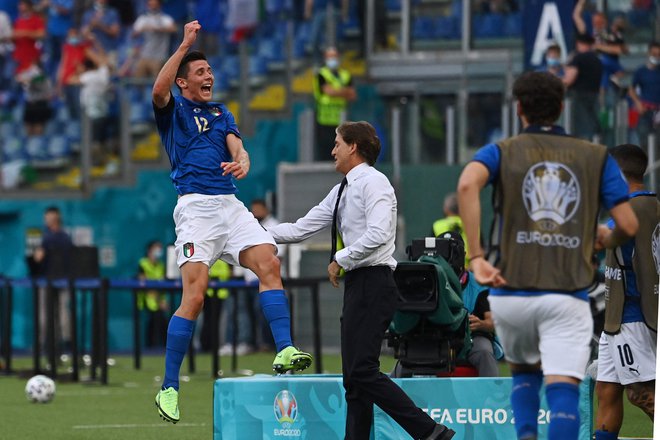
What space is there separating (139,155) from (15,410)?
1073cm

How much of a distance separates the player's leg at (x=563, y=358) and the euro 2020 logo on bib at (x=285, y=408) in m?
2.53

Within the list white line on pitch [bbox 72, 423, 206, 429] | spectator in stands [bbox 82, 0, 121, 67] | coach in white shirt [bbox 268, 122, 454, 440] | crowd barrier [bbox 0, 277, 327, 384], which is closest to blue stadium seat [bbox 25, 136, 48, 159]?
spectator in stands [bbox 82, 0, 121, 67]

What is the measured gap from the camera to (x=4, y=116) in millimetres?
24281

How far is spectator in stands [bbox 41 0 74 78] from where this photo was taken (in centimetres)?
2520

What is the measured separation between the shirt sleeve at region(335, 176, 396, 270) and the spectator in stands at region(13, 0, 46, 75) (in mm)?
17257

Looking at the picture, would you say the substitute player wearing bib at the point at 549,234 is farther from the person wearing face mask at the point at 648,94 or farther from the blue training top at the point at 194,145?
the person wearing face mask at the point at 648,94

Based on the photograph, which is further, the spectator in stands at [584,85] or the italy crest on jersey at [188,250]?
the spectator in stands at [584,85]

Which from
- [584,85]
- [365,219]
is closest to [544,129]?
[365,219]

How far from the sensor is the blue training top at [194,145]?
9531mm

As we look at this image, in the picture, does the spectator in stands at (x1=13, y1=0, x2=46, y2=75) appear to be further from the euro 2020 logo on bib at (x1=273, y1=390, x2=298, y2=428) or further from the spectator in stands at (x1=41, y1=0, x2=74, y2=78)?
the euro 2020 logo on bib at (x1=273, y1=390, x2=298, y2=428)

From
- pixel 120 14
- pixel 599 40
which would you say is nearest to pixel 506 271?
pixel 599 40

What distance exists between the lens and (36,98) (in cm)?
2436

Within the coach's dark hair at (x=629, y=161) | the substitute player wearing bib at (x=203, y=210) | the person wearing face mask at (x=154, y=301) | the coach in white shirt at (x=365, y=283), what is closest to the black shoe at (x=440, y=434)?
the coach in white shirt at (x=365, y=283)

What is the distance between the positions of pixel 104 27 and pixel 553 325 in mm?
18883
